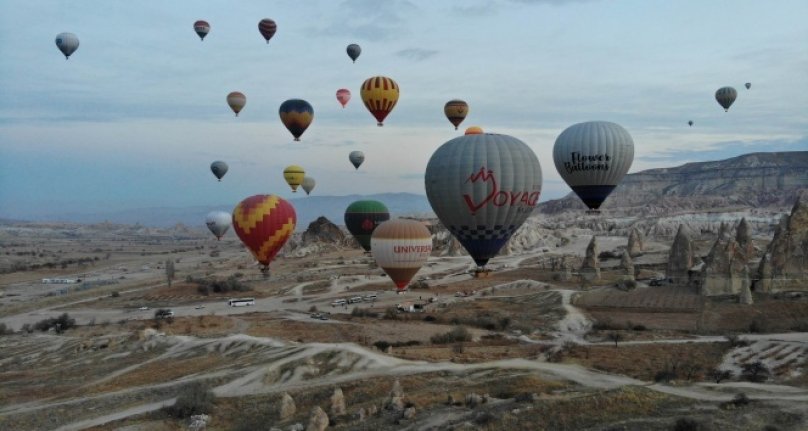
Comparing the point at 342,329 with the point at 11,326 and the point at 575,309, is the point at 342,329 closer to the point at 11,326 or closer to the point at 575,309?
the point at 575,309

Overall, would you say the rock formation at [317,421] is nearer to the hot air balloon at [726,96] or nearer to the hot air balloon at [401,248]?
the hot air balloon at [401,248]

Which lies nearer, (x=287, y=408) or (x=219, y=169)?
(x=287, y=408)

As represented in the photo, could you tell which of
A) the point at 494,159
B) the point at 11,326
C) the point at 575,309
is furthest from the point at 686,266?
the point at 11,326

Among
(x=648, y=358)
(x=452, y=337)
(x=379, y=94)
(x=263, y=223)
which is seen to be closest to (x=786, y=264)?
(x=648, y=358)

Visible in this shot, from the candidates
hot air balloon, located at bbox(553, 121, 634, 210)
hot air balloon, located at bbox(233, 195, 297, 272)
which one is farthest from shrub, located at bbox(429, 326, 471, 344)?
hot air balloon, located at bbox(233, 195, 297, 272)

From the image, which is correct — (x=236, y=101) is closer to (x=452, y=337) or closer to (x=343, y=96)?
(x=343, y=96)

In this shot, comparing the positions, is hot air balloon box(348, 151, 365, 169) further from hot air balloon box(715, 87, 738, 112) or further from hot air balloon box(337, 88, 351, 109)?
hot air balloon box(715, 87, 738, 112)
